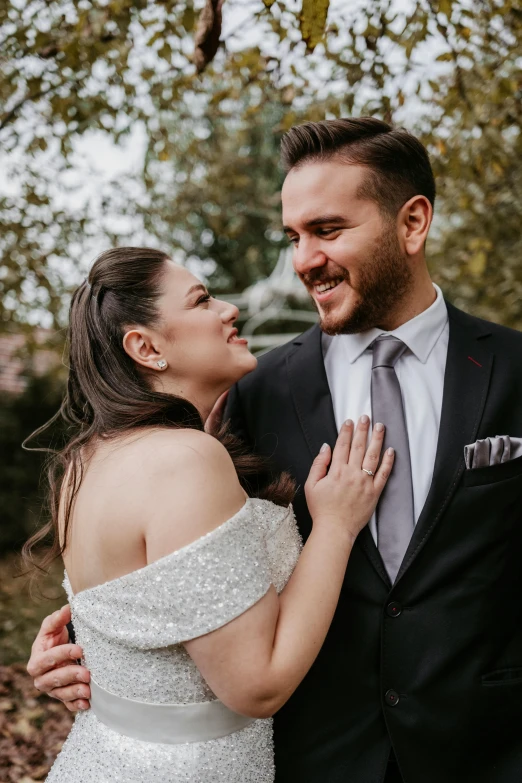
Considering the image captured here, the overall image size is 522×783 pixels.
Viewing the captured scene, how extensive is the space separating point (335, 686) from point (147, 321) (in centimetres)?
121

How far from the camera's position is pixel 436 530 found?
2.20 metres

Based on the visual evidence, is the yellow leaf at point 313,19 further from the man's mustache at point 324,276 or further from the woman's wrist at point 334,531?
the woman's wrist at point 334,531

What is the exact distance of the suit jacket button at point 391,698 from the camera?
2.15 meters

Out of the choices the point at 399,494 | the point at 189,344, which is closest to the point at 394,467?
the point at 399,494

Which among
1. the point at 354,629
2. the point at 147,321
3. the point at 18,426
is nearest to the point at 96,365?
the point at 147,321

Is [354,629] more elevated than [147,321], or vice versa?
[147,321]

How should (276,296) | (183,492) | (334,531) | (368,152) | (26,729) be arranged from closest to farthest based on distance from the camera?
(183,492)
(334,531)
(368,152)
(26,729)
(276,296)

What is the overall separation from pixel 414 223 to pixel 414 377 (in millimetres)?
605

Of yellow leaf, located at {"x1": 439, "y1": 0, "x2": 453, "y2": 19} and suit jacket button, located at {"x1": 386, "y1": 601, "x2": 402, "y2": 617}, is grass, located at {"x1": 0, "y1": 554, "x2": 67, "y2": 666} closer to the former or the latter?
suit jacket button, located at {"x1": 386, "y1": 601, "x2": 402, "y2": 617}

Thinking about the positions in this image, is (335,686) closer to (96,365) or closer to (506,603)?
(506,603)

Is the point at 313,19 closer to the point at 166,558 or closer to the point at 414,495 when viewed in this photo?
the point at 414,495

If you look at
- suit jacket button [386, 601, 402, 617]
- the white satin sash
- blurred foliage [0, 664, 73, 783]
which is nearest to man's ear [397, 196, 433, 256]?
suit jacket button [386, 601, 402, 617]

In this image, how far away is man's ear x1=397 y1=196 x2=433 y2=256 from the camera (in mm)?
2658

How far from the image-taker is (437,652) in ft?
7.10
